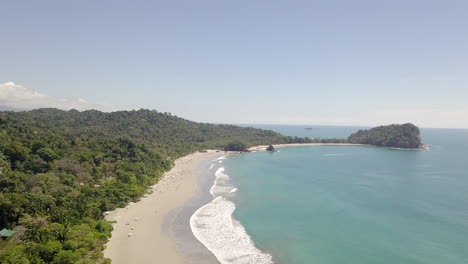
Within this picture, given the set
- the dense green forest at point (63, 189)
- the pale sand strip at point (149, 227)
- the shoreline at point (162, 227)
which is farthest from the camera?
the shoreline at point (162, 227)

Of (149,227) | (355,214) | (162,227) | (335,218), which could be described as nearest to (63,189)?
(149,227)

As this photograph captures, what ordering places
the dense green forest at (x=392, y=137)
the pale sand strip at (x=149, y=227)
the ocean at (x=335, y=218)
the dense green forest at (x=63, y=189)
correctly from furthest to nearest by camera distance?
1. the dense green forest at (x=392, y=137)
2. the ocean at (x=335, y=218)
3. the pale sand strip at (x=149, y=227)
4. the dense green forest at (x=63, y=189)

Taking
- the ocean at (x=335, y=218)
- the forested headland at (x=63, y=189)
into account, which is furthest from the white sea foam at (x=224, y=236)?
the forested headland at (x=63, y=189)

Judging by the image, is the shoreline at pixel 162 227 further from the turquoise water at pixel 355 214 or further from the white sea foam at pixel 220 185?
the turquoise water at pixel 355 214

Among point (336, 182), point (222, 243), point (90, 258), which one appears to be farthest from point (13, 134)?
point (336, 182)

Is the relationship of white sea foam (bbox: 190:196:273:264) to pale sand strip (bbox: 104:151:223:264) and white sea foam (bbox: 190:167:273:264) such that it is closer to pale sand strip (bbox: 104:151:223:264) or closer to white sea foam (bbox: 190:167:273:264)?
white sea foam (bbox: 190:167:273:264)

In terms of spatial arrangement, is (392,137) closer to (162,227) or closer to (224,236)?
(224,236)

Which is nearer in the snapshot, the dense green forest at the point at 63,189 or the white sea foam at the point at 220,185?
the dense green forest at the point at 63,189
